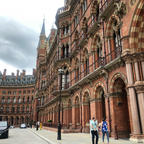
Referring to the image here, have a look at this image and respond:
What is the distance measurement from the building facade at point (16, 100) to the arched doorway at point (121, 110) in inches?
2816

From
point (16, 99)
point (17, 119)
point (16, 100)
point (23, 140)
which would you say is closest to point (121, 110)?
point (23, 140)

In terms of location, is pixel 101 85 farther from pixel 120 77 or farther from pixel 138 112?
pixel 138 112

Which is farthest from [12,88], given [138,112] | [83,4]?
[138,112]

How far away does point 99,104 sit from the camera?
1691 centimetres

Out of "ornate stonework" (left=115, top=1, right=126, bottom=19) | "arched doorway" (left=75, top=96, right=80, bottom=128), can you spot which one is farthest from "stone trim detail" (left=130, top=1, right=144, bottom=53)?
"arched doorway" (left=75, top=96, right=80, bottom=128)

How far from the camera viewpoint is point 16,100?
83875mm

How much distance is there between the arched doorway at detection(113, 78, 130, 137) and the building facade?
71.5 metres

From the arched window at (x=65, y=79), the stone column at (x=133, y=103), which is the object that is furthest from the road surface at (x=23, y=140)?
the arched window at (x=65, y=79)

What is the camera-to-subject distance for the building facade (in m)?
80.6

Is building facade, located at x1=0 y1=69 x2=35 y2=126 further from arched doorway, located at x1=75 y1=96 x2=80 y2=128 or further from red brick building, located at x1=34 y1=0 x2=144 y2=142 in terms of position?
arched doorway, located at x1=75 y1=96 x2=80 y2=128

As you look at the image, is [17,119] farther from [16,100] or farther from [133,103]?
[133,103]

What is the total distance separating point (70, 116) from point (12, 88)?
67205 millimetres

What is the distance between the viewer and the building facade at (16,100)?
80.6 metres

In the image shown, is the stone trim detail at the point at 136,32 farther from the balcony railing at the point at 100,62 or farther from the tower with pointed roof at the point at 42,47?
the tower with pointed roof at the point at 42,47
